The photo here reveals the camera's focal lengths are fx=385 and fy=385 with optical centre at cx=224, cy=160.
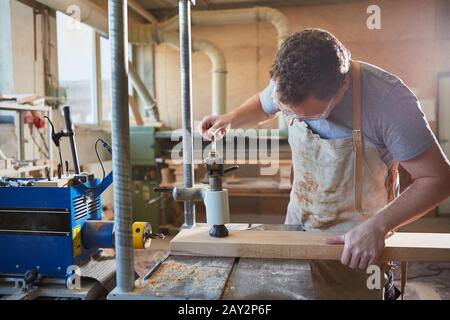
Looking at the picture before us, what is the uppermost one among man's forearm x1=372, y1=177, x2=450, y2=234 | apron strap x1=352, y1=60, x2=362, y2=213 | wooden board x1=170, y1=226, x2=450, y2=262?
apron strap x1=352, y1=60, x2=362, y2=213

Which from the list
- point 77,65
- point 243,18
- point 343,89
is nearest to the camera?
point 343,89

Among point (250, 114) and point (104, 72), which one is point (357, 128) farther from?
point (104, 72)

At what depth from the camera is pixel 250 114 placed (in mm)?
1557

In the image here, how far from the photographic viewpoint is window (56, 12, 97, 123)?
3.82 metres

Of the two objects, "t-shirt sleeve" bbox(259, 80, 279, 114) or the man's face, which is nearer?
the man's face

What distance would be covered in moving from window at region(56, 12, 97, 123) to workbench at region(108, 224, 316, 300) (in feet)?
10.6

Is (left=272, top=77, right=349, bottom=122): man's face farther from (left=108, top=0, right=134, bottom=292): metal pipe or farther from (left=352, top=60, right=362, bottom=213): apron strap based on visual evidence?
(left=108, top=0, right=134, bottom=292): metal pipe

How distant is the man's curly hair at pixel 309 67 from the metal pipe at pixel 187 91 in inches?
11.7

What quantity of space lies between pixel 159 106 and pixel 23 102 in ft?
9.71

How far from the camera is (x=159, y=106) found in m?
5.41

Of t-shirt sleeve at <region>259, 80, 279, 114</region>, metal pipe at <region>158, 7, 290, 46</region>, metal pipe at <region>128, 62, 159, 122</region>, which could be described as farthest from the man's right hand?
metal pipe at <region>128, 62, 159, 122</region>

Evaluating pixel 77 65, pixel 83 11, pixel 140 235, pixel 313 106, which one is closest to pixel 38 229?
pixel 140 235

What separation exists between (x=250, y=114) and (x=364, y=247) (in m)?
0.75
